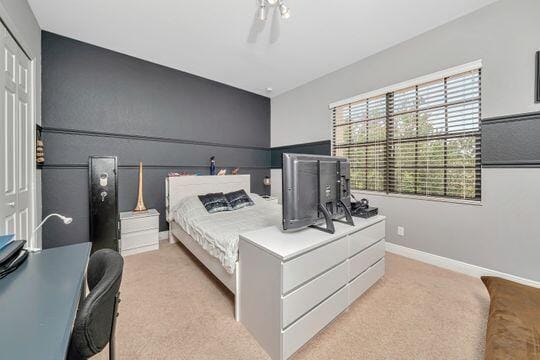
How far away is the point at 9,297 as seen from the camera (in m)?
0.80

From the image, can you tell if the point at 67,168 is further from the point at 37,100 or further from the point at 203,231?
the point at 203,231

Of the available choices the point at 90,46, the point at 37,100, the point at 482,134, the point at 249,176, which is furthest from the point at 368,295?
the point at 90,46

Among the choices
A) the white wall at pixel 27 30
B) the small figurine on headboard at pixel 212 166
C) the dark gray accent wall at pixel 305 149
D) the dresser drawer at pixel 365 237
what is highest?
the white wall at pixel 27 30

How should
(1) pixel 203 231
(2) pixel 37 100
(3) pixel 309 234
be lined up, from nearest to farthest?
(3) pixel 309 234 → (1) pixel 203 231 → (2) pixel 37 100

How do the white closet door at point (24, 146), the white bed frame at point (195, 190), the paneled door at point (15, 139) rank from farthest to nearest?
the white bed frame at point (195, 190) → the white closet door at point (24, 146) → the paneled door at point (15, 139)

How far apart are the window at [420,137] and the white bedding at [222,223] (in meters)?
1.69

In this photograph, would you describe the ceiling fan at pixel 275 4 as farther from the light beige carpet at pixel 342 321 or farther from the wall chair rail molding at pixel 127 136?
the light beige carpet at pixel 342 321

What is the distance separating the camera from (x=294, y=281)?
1325mm

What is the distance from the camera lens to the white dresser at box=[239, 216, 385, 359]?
4.29ft

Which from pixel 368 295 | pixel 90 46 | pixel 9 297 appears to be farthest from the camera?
pixel 90 46

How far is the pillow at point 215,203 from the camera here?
3.11 m

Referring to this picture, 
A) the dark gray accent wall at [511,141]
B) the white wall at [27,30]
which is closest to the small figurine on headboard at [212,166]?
the white wall at [27,30]

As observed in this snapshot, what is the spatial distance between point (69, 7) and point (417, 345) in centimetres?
445

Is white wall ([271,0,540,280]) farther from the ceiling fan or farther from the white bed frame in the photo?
the white bed frame
